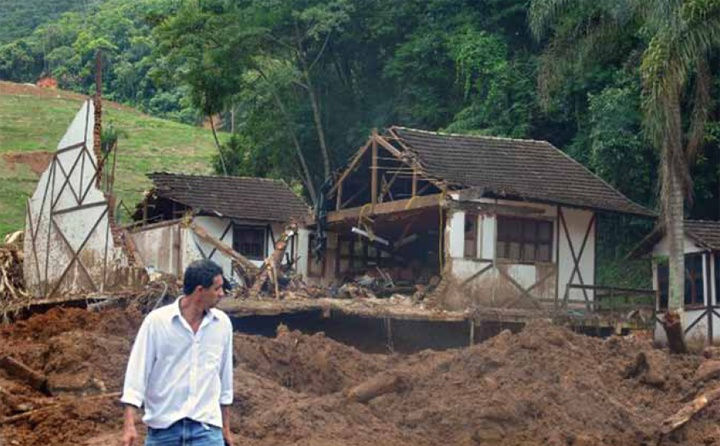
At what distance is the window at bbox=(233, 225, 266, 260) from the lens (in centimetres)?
3747

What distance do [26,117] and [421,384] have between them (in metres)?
61.3

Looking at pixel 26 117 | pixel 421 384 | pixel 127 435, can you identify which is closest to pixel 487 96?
pixel 421 384

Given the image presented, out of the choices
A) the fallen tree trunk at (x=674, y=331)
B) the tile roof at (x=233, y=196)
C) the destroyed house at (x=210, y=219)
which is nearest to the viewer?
the fallen tree trunk at (x=674, y=331)

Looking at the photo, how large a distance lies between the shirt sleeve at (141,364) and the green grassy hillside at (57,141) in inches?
1787

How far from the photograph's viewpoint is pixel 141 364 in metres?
8.21

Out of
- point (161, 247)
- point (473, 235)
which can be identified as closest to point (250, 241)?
point (161, 247)

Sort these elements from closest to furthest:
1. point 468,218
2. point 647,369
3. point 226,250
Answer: point 647,369 → point 468,218 → point 226,250

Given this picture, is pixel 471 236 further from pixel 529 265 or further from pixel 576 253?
pixel 576 253

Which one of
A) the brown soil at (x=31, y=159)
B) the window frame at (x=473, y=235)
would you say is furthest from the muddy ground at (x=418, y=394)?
the brown soil at (x=31, y=159)

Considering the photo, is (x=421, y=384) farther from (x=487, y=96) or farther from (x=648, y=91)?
(x=487, y=96)

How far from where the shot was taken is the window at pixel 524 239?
2957 cm

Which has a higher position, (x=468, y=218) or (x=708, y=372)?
(x=468, y=218)

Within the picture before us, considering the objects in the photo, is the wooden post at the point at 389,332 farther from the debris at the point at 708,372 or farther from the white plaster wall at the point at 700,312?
the debris at the point at 708,372

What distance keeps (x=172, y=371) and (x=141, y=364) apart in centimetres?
21
